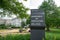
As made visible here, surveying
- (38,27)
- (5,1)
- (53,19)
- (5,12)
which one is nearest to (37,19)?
(38,27)

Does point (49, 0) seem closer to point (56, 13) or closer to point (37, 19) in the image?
point (56, 13)

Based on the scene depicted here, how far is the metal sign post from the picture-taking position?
387 inches

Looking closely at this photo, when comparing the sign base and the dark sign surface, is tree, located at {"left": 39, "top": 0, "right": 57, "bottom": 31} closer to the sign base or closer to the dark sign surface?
the dark sign surface

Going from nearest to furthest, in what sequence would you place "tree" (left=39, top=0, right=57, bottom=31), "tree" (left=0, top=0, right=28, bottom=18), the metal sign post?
the metal sign post
"tree" (left=0, top=0, right=28, bottom=18)
"tree" (left=39, top=0, right=57, bottom=31)

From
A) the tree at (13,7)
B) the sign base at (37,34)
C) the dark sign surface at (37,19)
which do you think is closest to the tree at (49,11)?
the tree at (13,7)

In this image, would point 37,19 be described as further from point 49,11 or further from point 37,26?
point 49,11

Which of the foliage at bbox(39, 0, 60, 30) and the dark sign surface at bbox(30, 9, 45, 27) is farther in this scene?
the foliage at bbox(39, 0, 60, 30)

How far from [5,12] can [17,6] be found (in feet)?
4.04

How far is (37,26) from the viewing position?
9.79m

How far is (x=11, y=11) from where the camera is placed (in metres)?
15.0

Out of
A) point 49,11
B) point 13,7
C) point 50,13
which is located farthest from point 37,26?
point 49,11

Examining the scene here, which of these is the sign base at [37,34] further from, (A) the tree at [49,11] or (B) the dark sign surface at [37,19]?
(A) the tree at [49,11]

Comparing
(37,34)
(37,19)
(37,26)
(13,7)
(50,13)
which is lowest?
(50,13)

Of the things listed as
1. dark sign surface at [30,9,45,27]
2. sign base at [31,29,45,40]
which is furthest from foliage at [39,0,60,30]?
sign base at [31,29,45,40]
